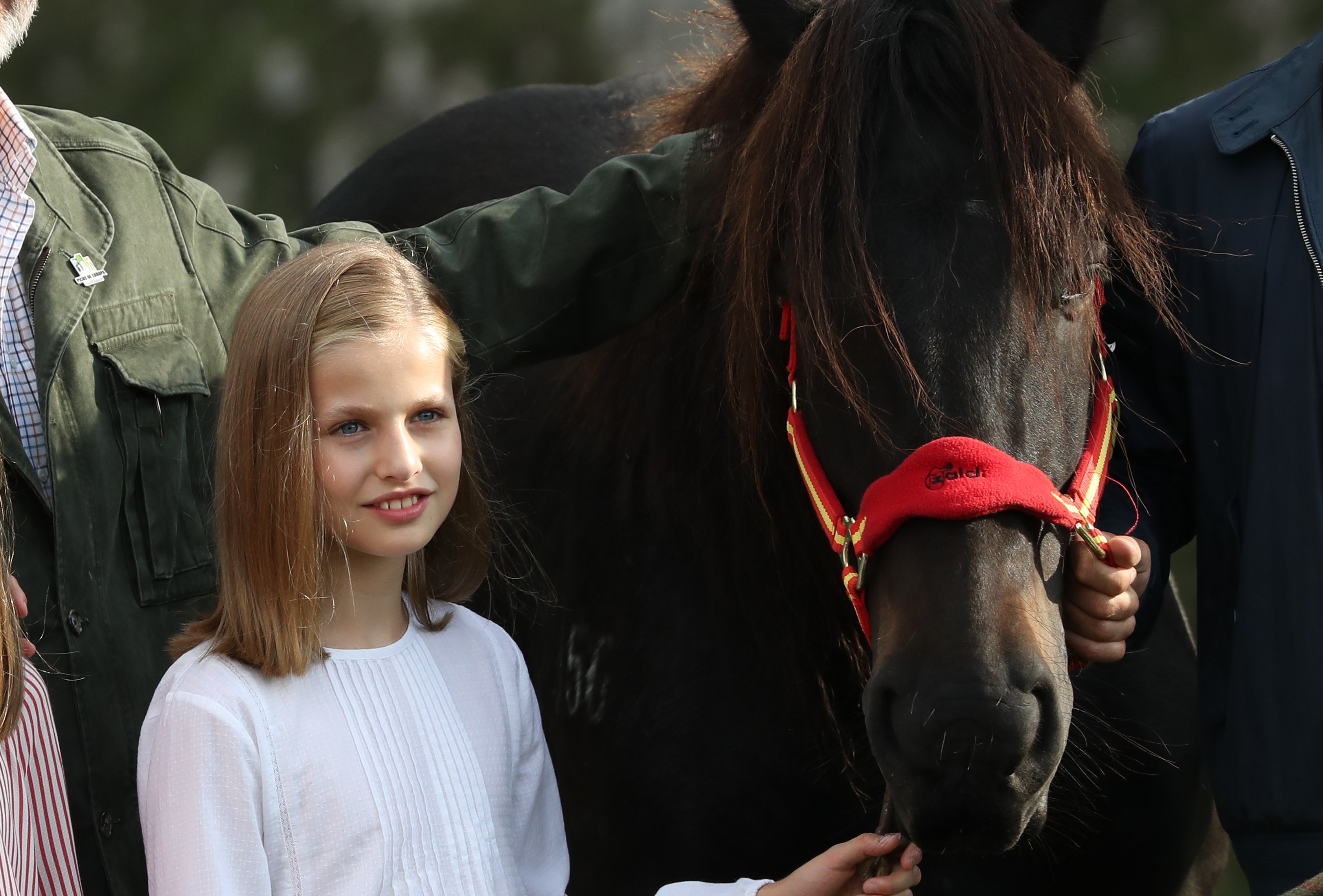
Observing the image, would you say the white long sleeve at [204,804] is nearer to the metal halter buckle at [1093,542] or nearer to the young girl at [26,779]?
the young girl at [26,779]

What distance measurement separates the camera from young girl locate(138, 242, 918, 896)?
1288mm

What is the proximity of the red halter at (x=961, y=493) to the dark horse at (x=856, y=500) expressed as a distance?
28 millimetres

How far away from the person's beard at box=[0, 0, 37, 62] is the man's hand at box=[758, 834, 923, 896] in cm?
146

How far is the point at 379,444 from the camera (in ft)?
4.65

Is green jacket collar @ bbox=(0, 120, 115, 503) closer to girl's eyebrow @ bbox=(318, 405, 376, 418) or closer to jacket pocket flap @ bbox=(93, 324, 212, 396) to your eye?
jacket pocket flap @ bbox=(93, 324, 212, 396)

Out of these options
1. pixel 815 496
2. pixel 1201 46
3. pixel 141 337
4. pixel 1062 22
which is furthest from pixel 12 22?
pixel 1201 46

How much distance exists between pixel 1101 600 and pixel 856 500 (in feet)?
0.92

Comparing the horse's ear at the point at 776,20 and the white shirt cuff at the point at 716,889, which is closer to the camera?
the white shirt cuff at the point at 716,889

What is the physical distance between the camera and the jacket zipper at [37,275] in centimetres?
171

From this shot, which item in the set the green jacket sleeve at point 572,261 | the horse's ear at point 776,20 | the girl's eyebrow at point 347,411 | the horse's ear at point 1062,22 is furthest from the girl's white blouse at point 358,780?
the horse's ear at point 1062,22

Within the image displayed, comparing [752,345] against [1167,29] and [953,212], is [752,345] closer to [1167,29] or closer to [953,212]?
[953,212]

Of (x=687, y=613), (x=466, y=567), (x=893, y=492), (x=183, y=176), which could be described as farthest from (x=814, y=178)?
(x=183, y=176)

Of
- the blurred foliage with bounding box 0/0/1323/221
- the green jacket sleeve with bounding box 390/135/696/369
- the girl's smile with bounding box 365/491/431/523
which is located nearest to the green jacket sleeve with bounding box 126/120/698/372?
the green jacket sleeve with bounding box 390/135/696/369

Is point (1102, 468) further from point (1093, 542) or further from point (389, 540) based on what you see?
point (389, 540)
